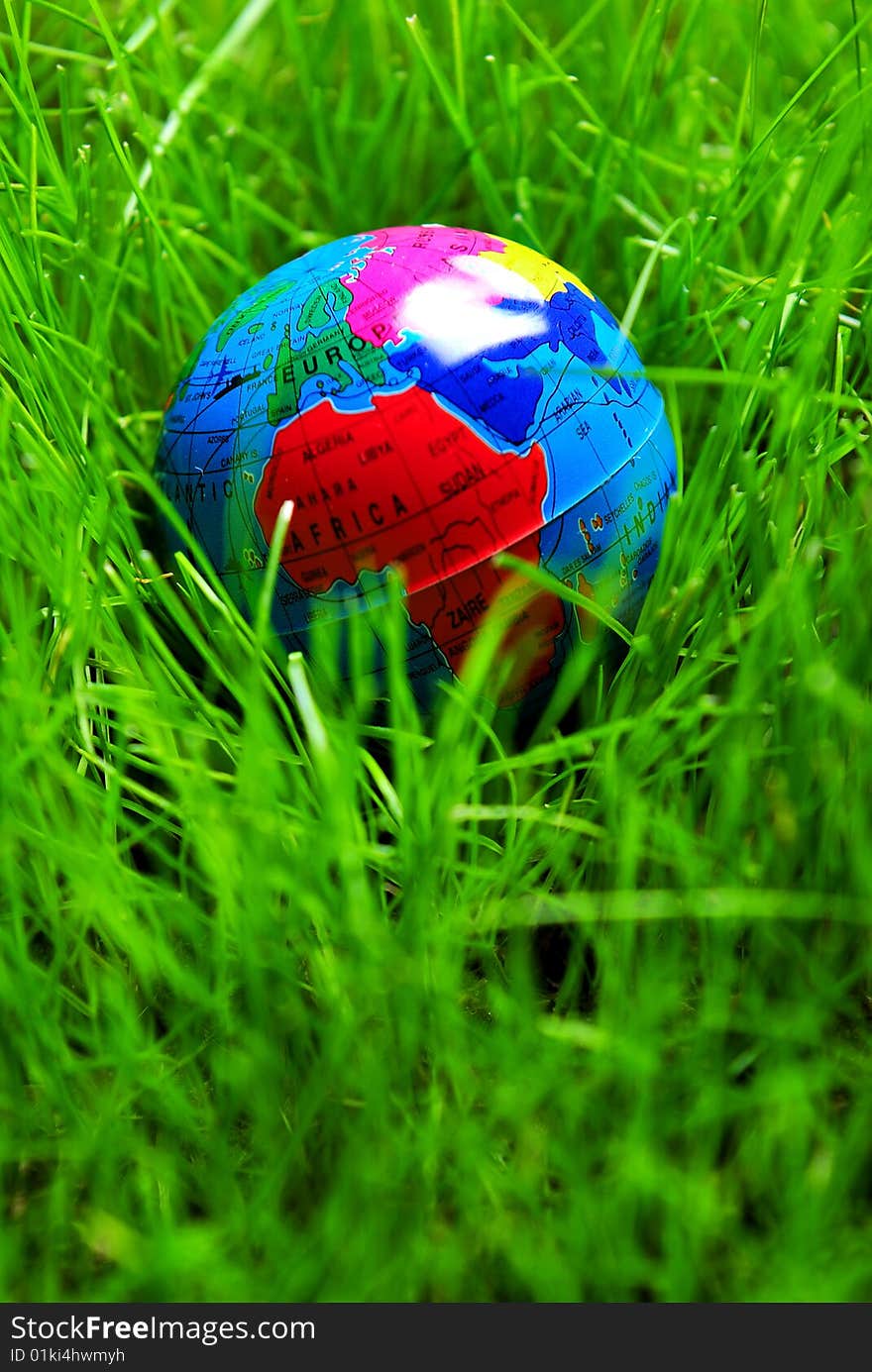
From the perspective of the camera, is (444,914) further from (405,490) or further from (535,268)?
(535,268)

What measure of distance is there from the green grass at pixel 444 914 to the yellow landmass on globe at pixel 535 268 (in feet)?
0.65

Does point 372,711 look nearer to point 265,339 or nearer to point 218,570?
point 218,570

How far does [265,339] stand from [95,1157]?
816 mm

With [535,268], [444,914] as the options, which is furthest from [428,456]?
[444,914]

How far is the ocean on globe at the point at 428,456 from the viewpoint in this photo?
47.4 inches

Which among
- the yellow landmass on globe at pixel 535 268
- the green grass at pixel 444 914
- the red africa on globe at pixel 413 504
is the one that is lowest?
the green grass at pixel 444 914

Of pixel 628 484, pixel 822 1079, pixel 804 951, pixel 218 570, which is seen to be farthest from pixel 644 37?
pixel 822 1079

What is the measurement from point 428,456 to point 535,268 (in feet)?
0.97

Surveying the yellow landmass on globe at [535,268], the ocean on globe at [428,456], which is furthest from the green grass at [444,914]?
the yellow landmass on globe at [535,268]

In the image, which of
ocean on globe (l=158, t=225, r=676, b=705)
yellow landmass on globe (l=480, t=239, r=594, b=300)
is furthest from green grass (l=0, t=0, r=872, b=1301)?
yellow landmass on globe (l=480, t=239, r=594, b=300)

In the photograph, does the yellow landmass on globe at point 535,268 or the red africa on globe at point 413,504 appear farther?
the yellow landmass on globe at point 535,268

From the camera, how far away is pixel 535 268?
4.37ft

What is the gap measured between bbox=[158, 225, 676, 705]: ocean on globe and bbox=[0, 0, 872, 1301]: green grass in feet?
0.27

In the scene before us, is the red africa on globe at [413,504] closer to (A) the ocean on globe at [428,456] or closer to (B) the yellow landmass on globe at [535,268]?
(A) the ocean on globe at [428,456]
